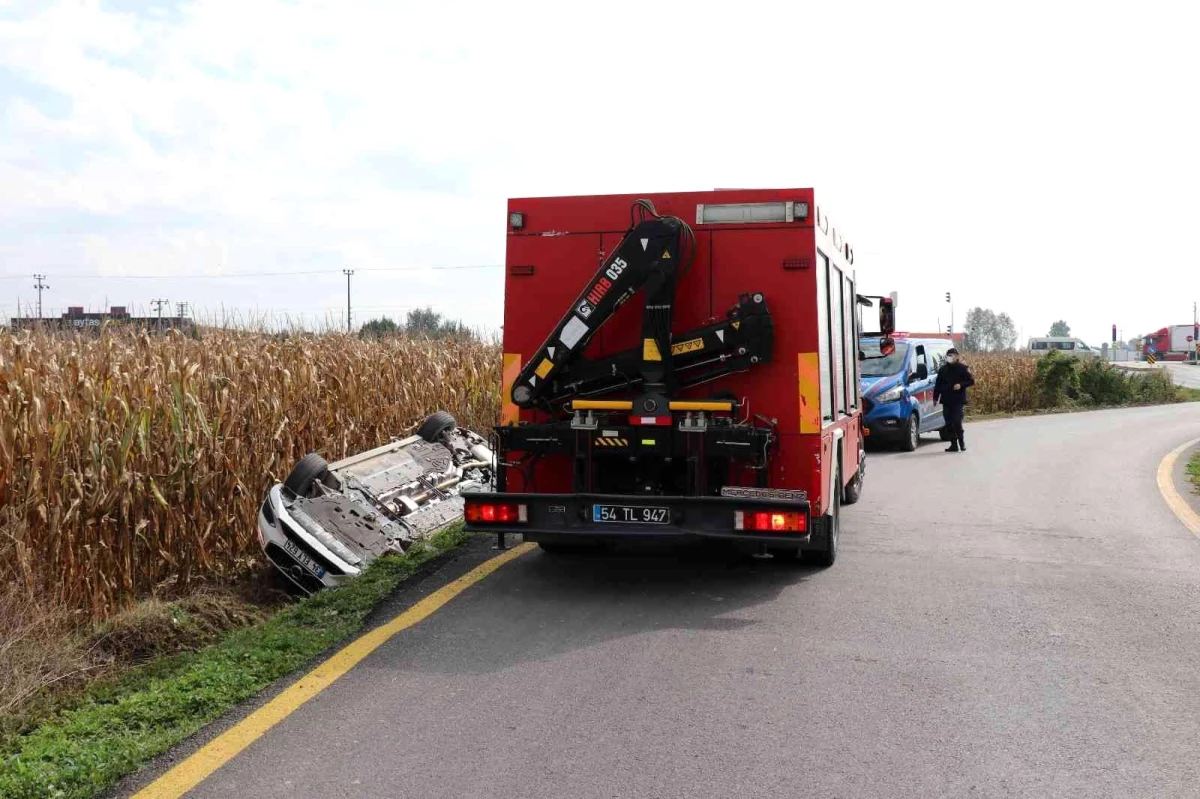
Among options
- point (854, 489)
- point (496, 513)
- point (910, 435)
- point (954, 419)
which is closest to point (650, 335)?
point (496, 513)

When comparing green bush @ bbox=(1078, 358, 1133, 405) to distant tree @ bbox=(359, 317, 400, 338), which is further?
green bush @ bbox=(1078, 358, 1133, 405)

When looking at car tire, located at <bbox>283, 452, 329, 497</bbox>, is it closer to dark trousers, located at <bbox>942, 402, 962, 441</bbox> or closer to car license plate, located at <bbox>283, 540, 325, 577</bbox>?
car license plate, located at <bbox>283, 540, 325, 577</bbox>

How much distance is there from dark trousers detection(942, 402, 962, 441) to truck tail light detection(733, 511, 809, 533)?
1211 centimetres

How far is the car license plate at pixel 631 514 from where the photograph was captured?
7.07 meters

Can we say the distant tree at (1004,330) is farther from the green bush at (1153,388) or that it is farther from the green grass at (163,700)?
the green grass at (163,700)

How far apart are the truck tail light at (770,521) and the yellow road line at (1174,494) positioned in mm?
5048

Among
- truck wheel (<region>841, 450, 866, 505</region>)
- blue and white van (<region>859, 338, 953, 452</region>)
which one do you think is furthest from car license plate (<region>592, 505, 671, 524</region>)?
blue and white van (<region>859, 338, 953, 452</region>)

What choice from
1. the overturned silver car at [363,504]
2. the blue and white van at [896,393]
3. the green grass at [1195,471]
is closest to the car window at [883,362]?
the blue and white van at [896,393]

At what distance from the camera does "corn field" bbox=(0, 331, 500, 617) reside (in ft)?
23.5

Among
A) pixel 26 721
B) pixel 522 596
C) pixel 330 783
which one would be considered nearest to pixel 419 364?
pixel 522 596

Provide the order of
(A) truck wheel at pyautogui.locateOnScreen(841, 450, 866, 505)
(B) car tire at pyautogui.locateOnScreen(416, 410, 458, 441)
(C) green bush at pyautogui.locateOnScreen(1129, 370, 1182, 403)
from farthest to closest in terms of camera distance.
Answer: (C) green bush at pyautogui.locateOnScreen(1129, 370, 1182, 403), (A) truck wheel at pyautogui.locateOnScreen(841, 450, 866, 505), (B) car tire at pyautogui.locateOnScreen(416, 410, 458, 441)

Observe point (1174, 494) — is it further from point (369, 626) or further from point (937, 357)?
point (369, 626)

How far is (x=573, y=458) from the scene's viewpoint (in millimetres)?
7484

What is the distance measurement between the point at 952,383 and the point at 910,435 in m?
1.12
